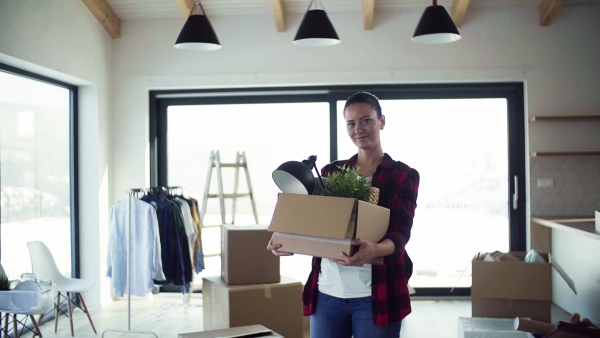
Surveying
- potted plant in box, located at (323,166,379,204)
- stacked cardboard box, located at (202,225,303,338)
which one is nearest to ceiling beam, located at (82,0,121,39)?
stacked cardboard box, located at (202,225,303,338)

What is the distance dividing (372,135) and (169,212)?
304 cm

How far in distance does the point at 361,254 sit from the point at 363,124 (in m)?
0.42

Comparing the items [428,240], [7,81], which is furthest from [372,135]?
[428,240]

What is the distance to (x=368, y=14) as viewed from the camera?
211 inches

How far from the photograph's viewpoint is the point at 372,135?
1.90 m

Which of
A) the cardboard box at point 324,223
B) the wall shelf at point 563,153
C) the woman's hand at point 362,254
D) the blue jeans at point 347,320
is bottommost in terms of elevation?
the blue jeans at point 347,320

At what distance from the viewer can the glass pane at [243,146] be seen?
19.3 feet

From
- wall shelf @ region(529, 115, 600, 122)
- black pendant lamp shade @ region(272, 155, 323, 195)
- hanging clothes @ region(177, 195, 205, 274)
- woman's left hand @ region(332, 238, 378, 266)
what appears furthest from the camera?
Result: wall shelf @ region(529, 115, 600, 122)

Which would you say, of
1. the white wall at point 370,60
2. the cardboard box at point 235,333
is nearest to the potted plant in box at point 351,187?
the cardboard box at point 235,333

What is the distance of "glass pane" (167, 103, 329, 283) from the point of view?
588 centimetres

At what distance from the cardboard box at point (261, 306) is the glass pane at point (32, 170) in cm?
188

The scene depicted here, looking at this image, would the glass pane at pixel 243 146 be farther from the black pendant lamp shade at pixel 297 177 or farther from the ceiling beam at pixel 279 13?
the black pendant lamp shade at pixel 297 177

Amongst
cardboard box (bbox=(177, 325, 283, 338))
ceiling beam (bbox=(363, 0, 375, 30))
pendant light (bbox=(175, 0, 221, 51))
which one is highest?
ceiling beam (bbox=(363, 0, 375, 30))

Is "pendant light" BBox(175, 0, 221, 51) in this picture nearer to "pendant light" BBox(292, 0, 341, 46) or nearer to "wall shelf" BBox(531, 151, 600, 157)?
"pendant light" BBox(292, 0, 341, 46)
